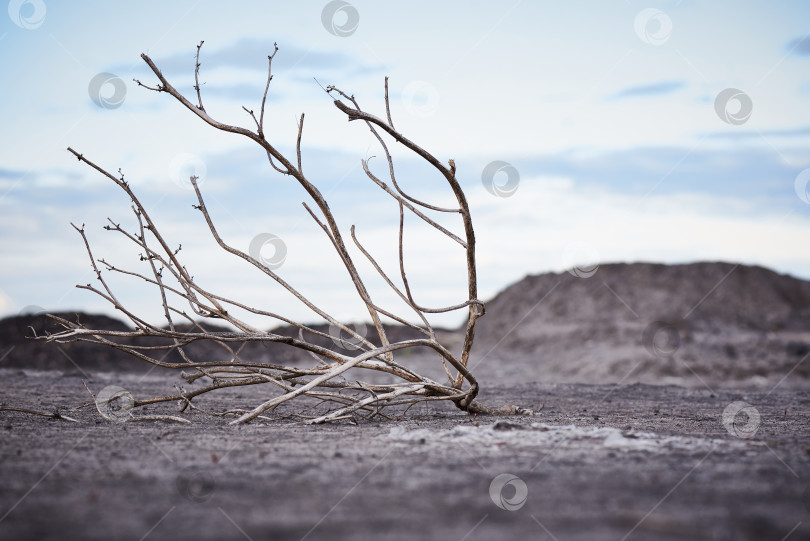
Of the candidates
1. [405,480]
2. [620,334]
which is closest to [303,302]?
[405,480]

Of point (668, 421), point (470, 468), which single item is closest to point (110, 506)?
point (470, 468)

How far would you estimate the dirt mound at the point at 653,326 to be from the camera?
18922 mm

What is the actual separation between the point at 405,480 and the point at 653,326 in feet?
71.8

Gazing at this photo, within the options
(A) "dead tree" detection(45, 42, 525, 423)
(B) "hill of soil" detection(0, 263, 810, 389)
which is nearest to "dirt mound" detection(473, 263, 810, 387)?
(B) "hill of soil" detection(0, 263, 810, 389)

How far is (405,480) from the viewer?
328cm

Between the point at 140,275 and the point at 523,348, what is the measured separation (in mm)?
19730

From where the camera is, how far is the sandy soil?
2553 mm

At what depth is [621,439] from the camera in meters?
4.41

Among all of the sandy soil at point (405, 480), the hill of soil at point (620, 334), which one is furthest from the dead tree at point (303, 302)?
the hill of soil at point (620, 334)

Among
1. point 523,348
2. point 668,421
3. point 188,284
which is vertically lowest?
point 523,348

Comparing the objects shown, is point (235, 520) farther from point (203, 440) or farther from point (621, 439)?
point (621, 439)

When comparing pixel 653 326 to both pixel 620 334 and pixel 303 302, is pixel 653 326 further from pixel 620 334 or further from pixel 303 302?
pixel 303 302

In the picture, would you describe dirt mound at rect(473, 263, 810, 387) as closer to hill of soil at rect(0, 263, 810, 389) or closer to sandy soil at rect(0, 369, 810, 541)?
hill of soil at rect(0, 263, 810, 389)

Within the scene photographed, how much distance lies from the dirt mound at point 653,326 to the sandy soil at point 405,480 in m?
12.3
